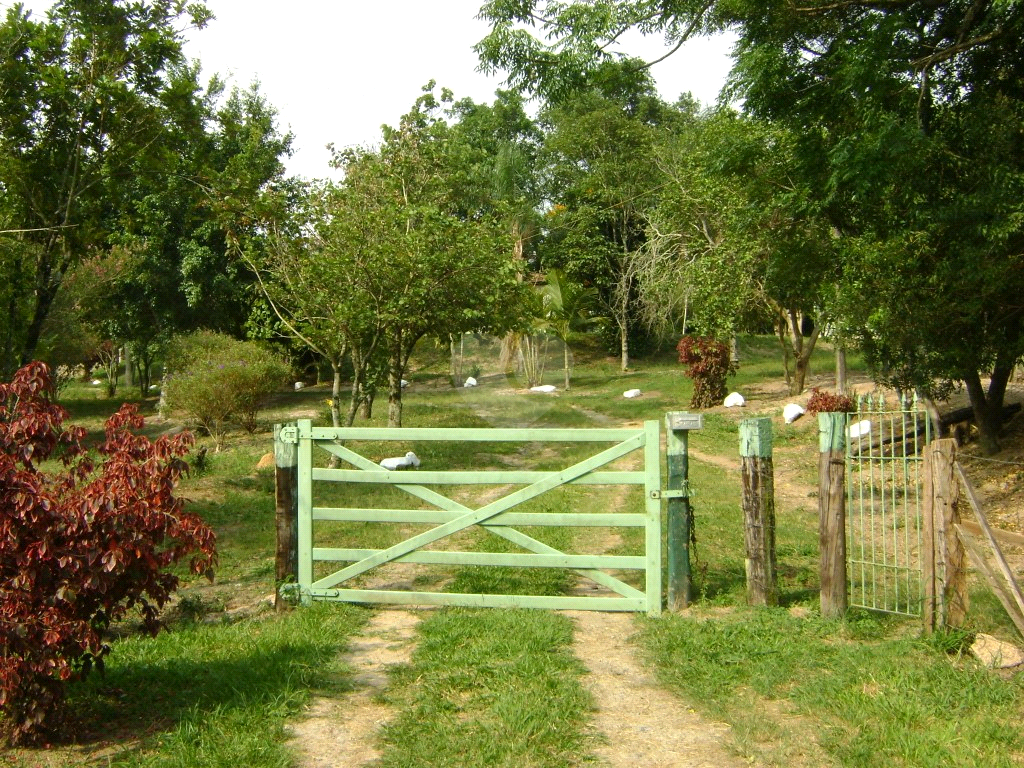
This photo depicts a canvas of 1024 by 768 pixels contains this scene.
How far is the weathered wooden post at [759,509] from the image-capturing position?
635 centimetres

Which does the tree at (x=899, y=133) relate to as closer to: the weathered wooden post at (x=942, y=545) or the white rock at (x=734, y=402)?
the weathered wooden post at (x=942, y=545)

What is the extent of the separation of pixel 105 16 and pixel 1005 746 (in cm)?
1152

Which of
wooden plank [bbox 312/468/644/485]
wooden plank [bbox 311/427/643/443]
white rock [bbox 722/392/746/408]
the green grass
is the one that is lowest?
the green grass

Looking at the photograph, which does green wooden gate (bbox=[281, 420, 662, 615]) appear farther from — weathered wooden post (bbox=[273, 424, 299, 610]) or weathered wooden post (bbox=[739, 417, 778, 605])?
weathered wooden post (bbox=[739, 417, 778, 605])

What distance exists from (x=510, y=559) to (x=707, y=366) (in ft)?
52.3

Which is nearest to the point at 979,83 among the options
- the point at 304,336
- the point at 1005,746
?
the point at 1005,746

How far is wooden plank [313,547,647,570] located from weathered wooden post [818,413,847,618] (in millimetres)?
1214

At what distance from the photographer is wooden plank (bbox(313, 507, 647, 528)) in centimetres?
632

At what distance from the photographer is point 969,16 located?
31.5 ft

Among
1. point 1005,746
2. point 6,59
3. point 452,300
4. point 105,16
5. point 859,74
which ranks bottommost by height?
point 1005,746

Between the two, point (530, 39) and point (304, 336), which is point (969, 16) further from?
point (304, 336)

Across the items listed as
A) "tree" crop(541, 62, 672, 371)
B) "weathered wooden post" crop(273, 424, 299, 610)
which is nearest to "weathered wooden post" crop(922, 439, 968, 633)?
"weathered wooden post" crop(273, 424, 299, 610)

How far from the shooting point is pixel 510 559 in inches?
254

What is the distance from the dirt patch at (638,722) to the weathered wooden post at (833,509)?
142 centimetres
